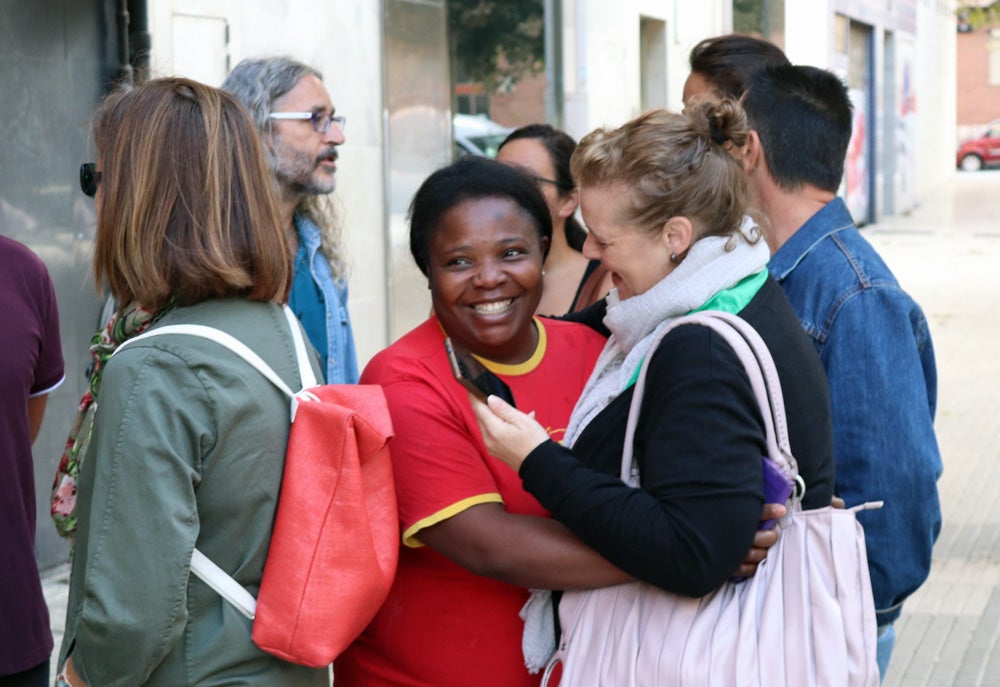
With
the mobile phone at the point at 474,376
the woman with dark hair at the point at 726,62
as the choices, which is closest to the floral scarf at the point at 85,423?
the mobile phone at the point at 474,376

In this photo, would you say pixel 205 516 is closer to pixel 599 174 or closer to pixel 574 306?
pixel 599 174

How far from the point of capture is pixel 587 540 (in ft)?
7.13

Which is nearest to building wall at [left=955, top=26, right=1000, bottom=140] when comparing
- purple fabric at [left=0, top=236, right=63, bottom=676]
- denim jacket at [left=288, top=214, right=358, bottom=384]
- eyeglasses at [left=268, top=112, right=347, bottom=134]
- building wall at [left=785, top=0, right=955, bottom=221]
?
building wall at [left=785, top=0, right=955, bottom=221]

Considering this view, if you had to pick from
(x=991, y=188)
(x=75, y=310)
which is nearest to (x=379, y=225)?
(x=75, y=310)

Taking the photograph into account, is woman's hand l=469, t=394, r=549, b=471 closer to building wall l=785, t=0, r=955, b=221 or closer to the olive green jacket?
the olive green jacket

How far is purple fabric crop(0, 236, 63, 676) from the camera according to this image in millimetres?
2914

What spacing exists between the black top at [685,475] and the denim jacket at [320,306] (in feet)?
7.06

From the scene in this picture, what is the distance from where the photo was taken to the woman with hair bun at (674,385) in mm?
2090

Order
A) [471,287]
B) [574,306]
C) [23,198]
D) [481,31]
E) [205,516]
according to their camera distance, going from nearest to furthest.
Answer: [205,516] → [471,287] → [574,306] → [23,198] → [481,31]

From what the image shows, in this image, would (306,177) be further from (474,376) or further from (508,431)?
(508,431)

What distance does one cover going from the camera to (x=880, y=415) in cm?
265

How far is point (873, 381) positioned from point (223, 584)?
4.25 ft

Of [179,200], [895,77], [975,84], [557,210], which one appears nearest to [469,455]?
[179,200]

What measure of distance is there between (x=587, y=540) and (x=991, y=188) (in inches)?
1472
